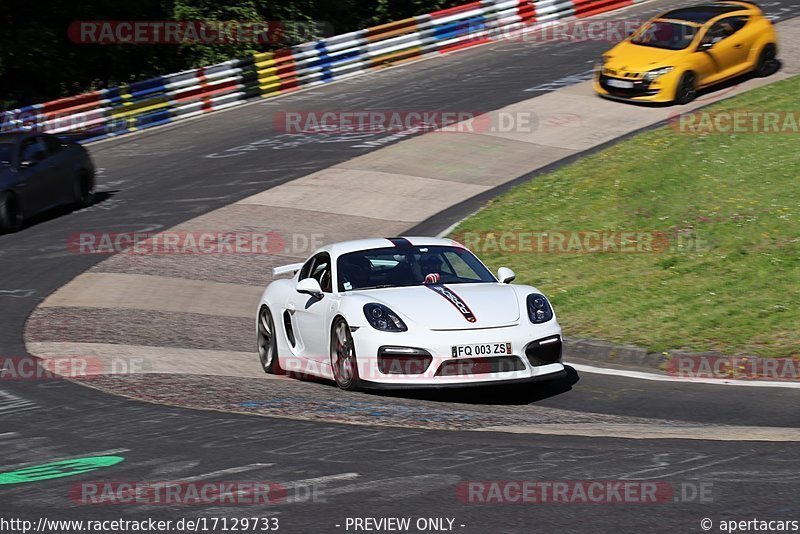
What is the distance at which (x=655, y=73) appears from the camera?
2434 centimetres

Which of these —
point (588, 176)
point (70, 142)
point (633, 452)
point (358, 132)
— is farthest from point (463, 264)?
point (358, 132)

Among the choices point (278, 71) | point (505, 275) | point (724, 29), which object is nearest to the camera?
point (505, 275)

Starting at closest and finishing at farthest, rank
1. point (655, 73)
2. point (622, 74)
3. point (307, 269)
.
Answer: point (307, 269)
point (655, 73)
point (622, 74)

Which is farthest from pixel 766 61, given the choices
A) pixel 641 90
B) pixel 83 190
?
pixel 83 190

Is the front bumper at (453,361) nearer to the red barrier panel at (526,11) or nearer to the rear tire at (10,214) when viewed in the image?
the rear tire at (10,214)

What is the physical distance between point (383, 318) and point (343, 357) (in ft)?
1.84

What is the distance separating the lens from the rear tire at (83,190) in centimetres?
2094

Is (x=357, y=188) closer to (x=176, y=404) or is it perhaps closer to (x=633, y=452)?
(x=176, y=404)

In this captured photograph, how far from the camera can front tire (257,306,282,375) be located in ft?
38.1

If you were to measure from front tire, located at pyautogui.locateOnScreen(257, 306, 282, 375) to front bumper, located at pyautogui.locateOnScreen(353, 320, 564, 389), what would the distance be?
203 cm

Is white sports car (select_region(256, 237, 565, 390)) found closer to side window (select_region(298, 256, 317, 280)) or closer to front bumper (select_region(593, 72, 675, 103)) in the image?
side window (select_region(298, 256, 317, 280))

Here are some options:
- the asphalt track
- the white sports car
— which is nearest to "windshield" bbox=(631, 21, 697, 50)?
the white sports car

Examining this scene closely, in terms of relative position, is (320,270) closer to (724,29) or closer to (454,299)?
(454,299)

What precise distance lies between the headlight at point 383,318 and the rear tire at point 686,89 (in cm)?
1608
